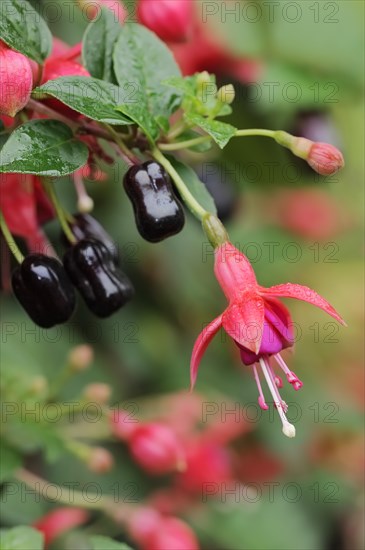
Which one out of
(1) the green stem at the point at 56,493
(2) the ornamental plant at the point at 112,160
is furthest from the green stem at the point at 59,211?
(1) the green stem at the point at 56,493

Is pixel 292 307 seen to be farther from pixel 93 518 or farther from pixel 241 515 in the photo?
pixel 93 518

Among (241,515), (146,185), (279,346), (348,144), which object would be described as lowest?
(241,515)

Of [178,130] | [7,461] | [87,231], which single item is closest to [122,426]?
[7,461]

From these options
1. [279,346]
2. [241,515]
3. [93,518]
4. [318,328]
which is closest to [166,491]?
[241,515]

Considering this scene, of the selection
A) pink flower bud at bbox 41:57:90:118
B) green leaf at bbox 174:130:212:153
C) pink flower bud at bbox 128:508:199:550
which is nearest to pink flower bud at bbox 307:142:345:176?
green leaf at bbox 174:130:212:153

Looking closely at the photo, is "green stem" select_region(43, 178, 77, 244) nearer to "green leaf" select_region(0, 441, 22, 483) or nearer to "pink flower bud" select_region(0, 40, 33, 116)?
"pink flower bud" select_region(0, 40, 33, 116)

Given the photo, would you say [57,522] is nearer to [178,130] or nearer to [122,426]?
[122,426]

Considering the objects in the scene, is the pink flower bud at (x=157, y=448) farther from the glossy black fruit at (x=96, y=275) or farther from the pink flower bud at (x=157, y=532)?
the glossy black fruit at (x=96, y=275)
